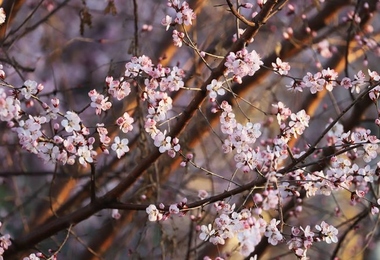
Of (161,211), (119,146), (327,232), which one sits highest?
(119,146)

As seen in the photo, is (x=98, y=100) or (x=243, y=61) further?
(x=98, y=100)

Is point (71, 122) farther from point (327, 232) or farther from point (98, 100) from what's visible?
point (327, 232)

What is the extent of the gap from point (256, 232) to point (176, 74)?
28.7 inches

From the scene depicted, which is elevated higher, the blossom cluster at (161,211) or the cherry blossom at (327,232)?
the blossom cluster at (161,211)

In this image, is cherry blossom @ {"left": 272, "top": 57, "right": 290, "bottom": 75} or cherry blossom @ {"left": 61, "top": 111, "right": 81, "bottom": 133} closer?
cherry blossom @ {"left": 61, "top": 111, "right": 81, "bottom": 133}

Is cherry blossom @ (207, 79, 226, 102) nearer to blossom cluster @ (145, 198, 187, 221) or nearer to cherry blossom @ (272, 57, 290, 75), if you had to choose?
cherry blossom @ (272, 57, 290, 75)

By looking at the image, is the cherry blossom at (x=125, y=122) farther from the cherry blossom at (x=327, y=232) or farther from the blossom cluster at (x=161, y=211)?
the cherry blossom at (x=327, y=232)

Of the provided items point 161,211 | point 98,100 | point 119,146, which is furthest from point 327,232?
point 98,100

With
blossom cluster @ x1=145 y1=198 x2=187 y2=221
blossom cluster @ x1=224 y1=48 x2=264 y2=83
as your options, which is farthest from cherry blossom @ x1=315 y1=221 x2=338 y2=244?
blossom cluster @ x1=224 y1=48 x2=264 y2=83

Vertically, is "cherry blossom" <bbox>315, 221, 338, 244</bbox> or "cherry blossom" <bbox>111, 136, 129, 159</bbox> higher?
"cherry blossom" <bbox>111, 136, 129, 159</bbox>

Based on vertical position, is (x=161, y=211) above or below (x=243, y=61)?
Answer: below

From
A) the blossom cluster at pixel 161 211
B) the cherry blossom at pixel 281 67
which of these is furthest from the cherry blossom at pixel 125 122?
the cherry blossom at pixel 281 67

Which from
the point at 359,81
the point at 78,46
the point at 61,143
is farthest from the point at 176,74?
the point at 78,46

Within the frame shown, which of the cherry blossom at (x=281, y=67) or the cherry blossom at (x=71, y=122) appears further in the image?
the cherry blossom at (x=281, y=67)
